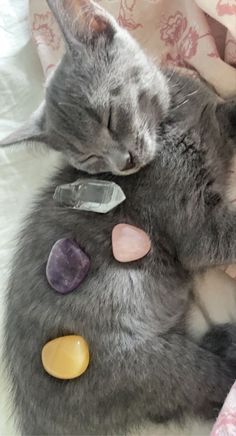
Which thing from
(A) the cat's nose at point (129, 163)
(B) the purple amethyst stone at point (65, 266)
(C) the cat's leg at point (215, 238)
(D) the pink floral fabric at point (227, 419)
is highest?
(A) the cat's nose at point (129, 163)

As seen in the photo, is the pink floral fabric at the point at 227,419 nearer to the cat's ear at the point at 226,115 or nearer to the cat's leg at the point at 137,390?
the cat's leg at the point at 137,390

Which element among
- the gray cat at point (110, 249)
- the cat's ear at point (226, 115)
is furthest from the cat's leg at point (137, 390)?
the cat's ear at point (226, 115)

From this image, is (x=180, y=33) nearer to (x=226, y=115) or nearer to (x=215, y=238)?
(x=226, y=115)

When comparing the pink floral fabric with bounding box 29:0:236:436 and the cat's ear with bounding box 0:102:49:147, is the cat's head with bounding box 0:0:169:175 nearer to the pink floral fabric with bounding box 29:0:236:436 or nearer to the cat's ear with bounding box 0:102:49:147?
the cat's ear with bounding box 0:102:49:147

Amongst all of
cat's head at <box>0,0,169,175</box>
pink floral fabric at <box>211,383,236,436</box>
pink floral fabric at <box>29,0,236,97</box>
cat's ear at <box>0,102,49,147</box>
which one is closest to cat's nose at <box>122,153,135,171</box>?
cat's head at <box>0,0,169,175</box>

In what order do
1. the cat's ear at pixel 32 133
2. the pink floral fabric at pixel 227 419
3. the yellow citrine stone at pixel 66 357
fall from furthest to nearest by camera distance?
1. the cat's ear at pixel 32 133
2. the yellow citrine stone at pixel 66 357
3. the pink floral fabric at pixel 227 419

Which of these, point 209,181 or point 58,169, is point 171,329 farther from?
point 58,169

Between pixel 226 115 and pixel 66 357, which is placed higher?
pixel 226 115

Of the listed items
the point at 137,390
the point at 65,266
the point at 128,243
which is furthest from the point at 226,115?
the point at 137,390
